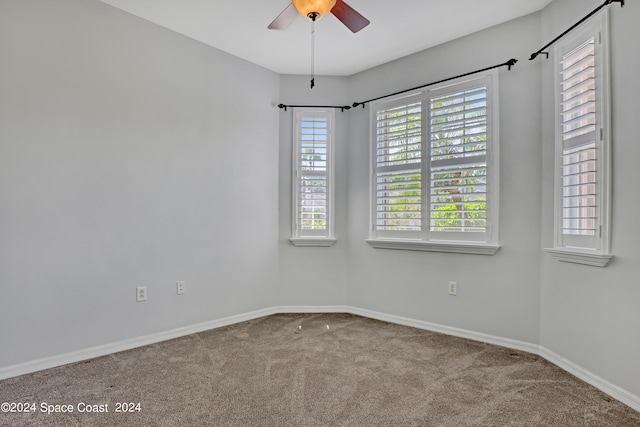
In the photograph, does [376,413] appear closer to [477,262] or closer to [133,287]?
[477,262]

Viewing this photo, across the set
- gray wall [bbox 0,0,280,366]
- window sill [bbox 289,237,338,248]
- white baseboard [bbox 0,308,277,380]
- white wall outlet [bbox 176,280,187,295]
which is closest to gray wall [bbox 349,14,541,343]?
window sill [bbox 289,237,338,248]

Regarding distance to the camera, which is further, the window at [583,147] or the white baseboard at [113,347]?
the white baseboard at [113,347]

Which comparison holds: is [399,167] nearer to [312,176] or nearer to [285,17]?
[312,176]

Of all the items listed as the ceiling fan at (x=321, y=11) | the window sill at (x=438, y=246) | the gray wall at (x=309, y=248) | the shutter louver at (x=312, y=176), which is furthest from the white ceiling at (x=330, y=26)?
the window sill at (x=438, y=246)

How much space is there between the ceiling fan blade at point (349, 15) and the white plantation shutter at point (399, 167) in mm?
1379

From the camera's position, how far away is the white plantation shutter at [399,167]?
352cm

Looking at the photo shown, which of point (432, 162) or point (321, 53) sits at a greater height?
point (321, 53)

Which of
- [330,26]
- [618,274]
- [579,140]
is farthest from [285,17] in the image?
[618,274]

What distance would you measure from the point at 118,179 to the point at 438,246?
2774mm

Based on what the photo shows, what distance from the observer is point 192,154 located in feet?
10.9

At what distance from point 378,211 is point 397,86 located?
129 cm

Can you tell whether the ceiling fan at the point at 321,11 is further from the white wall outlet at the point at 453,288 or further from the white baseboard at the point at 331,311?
the white baseboard at the point at 331,311

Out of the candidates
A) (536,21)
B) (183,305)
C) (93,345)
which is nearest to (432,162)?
(536,21)

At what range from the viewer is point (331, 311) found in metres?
4.01
